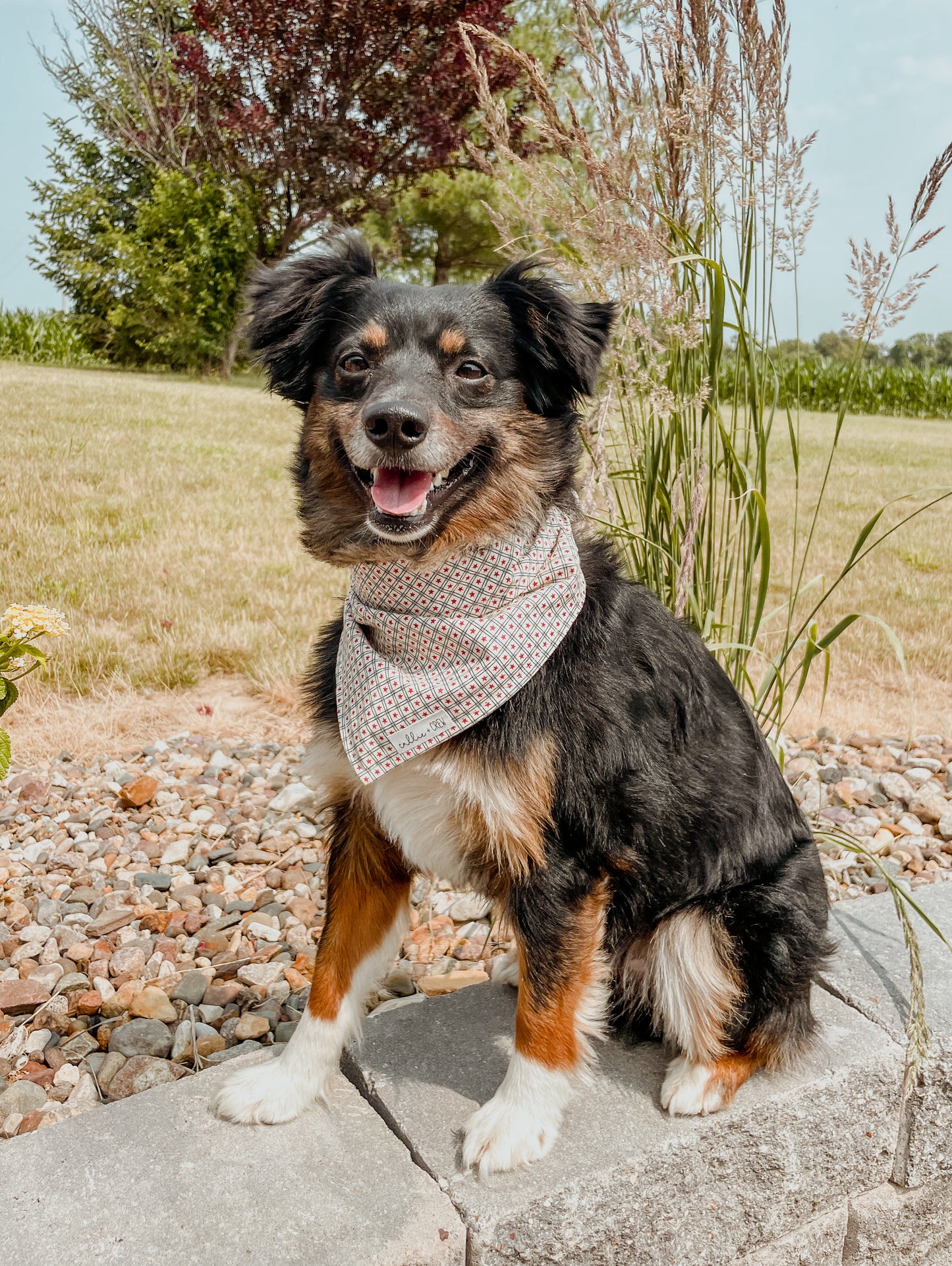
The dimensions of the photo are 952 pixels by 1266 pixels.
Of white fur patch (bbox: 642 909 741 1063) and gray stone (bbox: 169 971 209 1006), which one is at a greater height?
white fur patch (bbox: 642 909 741 1063)

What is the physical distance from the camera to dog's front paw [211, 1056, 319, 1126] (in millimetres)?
2016

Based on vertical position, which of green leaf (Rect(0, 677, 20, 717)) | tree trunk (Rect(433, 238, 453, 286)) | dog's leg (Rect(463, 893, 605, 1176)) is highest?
tree trunk (Rect(433, 238, 453, 286))

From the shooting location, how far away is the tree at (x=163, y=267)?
61.7 feet

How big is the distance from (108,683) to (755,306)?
11.0ft

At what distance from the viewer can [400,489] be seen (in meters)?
2.10

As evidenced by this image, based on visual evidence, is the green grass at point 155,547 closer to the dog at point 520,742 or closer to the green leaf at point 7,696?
the green leaf at point 7,696

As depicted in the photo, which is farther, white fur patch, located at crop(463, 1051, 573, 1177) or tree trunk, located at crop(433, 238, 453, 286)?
tree trunk, located at crop(433, 238, 453, 286)

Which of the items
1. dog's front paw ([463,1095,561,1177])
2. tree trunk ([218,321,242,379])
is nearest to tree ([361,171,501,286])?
tree trunk ([218,321,242,379])

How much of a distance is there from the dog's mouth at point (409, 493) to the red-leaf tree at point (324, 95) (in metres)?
16.9

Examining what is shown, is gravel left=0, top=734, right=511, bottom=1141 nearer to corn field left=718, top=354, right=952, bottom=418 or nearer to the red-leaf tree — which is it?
the red-leaf tree

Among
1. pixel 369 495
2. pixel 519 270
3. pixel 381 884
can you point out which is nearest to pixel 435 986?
pixel 381 884

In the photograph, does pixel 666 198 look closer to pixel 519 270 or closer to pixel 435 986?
pixel 519 270

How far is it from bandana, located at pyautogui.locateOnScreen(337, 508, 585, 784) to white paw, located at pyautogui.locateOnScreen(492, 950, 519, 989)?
2.57ft

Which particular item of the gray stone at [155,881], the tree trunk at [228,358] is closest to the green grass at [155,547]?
the gray stone at [155,881]
